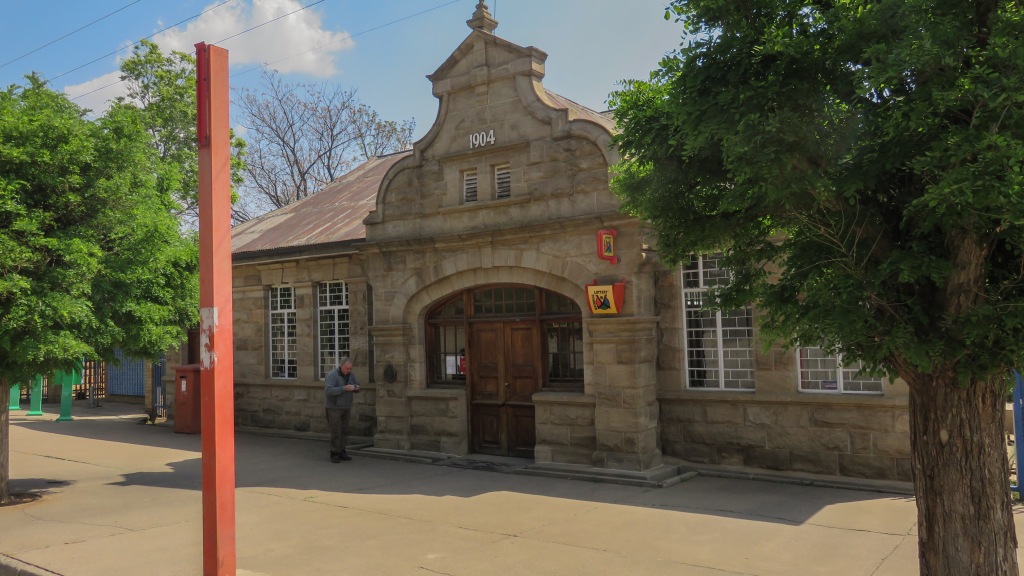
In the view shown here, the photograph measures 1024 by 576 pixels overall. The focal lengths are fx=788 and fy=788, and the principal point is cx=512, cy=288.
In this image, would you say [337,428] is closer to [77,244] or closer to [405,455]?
[405,455]

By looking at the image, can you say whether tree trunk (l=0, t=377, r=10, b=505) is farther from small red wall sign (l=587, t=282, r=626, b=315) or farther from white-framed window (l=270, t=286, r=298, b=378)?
small red wall sign (l=587, t=282, r=626, b=315)

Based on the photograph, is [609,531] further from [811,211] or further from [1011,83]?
[1011,83]

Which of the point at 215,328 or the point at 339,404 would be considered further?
the point at 339,404

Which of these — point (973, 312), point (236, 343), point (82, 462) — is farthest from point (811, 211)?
Answer: point (236, 343)

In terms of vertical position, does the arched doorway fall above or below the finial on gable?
below

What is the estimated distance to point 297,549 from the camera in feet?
26.3

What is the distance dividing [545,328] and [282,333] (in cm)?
701

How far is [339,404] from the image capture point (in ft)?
44.1

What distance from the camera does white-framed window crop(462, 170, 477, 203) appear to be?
13.2m

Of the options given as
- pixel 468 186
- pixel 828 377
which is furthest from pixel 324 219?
pixel 828 377

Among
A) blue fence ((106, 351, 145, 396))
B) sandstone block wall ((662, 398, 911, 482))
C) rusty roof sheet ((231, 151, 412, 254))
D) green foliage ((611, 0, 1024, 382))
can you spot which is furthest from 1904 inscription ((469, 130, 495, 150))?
blue fence ((106, 351, 145, 396))

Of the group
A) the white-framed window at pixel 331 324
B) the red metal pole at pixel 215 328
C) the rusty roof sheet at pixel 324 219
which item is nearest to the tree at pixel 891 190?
the red metal pole at pixel 215 328

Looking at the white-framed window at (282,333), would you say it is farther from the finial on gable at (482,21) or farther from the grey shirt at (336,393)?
the finial on gable at (482,21)

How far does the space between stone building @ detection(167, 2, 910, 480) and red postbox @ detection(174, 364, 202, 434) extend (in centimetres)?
419
